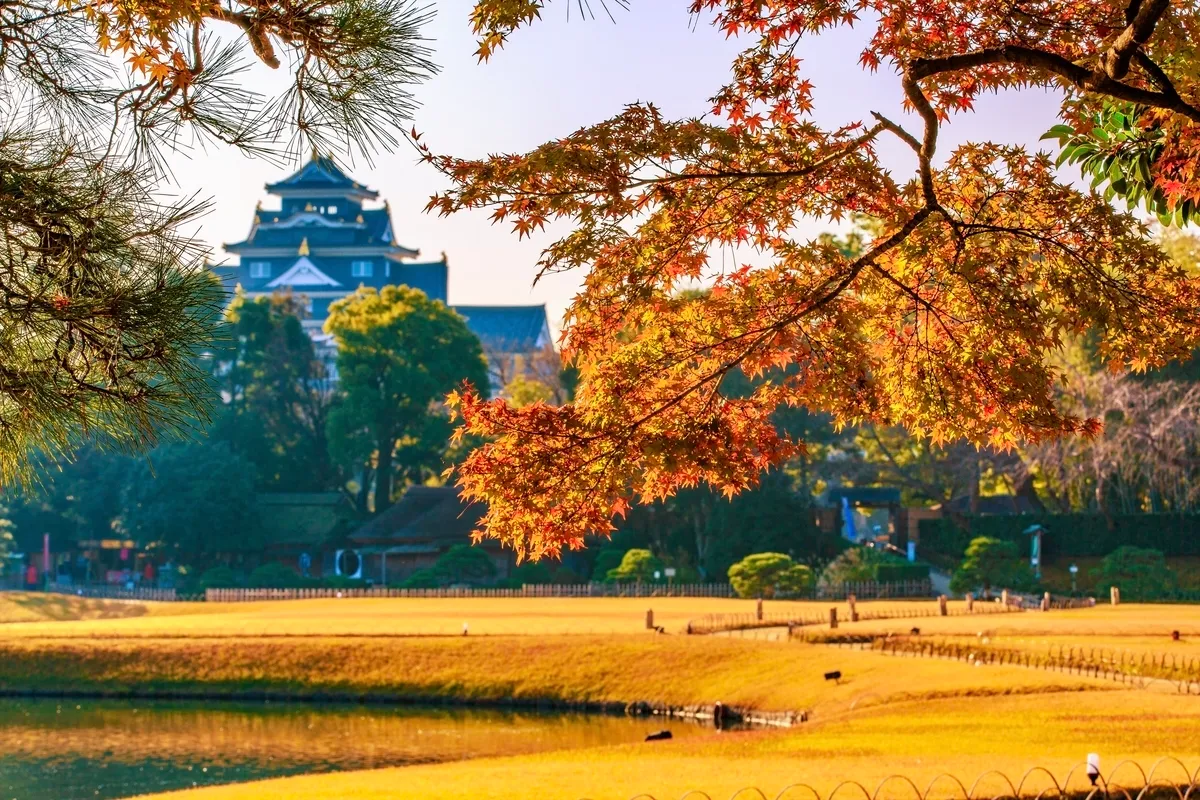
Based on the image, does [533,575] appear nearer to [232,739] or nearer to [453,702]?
[453,702]

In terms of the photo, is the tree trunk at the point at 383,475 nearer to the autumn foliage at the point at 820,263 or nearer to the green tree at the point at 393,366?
the green tree at the point at 393,366

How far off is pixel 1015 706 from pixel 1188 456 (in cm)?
3410

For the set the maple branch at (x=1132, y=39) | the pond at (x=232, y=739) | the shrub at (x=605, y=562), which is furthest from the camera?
the shrub at (x=605, y=562)

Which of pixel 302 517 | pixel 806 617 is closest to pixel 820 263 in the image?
pixel 806 617

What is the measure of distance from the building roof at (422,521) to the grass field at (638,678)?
827cm

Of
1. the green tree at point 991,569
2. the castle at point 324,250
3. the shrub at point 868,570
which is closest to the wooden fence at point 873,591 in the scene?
the shrub at point 868,570

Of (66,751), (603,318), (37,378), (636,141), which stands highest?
(636,141)

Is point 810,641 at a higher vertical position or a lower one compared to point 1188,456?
lower

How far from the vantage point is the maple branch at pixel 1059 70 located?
9102 mm

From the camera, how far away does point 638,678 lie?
3095 cm

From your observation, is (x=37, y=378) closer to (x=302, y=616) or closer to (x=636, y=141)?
(x=636, y=141)

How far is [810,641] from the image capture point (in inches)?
1312

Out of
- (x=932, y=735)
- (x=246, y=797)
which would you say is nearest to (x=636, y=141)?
(x=246, y=797)

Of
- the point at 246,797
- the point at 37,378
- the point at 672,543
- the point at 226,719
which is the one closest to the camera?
the point at 37,378
